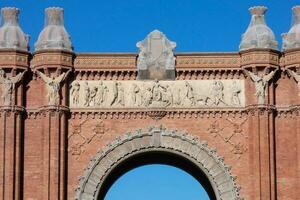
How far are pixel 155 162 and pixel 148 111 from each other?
325cm

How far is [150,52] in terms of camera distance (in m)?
36.4

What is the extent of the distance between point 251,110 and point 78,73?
5.93 metres

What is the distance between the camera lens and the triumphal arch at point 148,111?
1399 inches

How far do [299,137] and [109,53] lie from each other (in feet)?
22.8

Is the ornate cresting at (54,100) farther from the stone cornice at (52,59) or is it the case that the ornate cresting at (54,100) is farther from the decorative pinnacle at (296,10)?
the decorative pinnacle at (296,10)

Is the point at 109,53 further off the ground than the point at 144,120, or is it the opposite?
the point at 109,53

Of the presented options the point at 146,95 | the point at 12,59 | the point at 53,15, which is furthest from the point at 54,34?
the point at 146,95

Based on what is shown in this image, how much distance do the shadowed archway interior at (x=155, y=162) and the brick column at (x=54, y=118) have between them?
1823mm

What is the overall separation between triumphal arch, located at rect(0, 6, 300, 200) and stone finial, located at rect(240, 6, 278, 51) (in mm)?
44

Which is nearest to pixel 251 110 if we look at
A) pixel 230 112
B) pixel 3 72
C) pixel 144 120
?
pixel 230 112

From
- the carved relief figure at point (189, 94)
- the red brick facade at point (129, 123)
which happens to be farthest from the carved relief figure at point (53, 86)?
the carved relief figure at point (189, 94)

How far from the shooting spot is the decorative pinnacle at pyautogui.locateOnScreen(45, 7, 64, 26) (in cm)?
3662

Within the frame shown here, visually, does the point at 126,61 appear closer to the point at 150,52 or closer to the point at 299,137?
the point at 150,52

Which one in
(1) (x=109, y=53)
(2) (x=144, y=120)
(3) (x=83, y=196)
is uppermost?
(1) (x=109, y=53)
